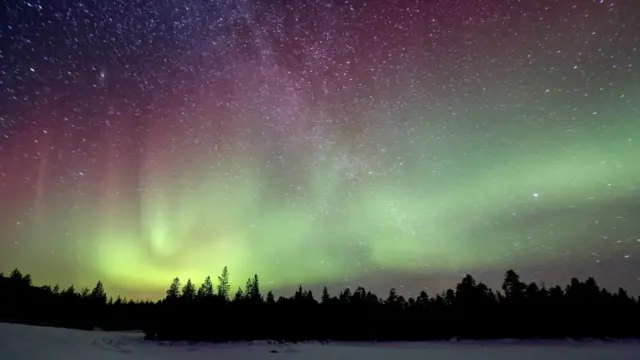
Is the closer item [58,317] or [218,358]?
[218,358]

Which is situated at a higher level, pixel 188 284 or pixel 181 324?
pixel 188 284

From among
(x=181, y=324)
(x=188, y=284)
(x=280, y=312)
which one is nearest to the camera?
(x=181, y=324)

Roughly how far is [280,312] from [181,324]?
1212 centimetres

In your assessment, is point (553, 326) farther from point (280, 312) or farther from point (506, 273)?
point (280, 312)

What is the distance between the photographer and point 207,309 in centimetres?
4275

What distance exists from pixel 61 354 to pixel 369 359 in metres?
16.3

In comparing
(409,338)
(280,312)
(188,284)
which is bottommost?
(409,338)

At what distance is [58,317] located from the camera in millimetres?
68312

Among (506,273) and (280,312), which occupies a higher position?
(506,273)

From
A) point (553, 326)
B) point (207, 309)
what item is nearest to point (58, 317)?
point (207, 309)

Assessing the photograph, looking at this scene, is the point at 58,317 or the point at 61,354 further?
the point at 58,317

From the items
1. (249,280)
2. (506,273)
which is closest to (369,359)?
(506,273)

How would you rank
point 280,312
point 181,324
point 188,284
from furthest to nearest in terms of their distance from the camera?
point 188,284, point 280,312, point 181,324

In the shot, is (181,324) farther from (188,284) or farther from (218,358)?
(188,284)
